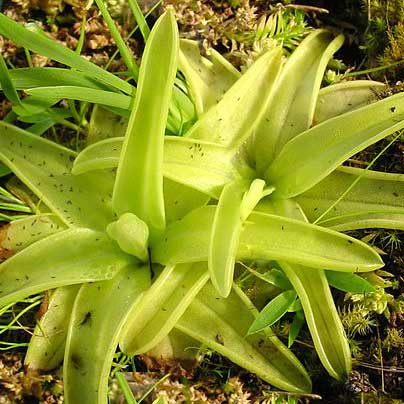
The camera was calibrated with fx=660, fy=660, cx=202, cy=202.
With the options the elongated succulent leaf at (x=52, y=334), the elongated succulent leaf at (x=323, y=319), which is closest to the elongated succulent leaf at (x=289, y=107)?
the elongated succulent leaf at (x=323, y=319)

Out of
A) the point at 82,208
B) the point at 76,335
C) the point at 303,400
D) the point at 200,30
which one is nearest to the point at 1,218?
the point at 82,208

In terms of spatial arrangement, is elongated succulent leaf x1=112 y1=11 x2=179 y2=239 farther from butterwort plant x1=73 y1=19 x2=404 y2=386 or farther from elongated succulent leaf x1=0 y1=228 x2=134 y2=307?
elongated succulent leaf x1=0 y1=228 x2=134 y2=307

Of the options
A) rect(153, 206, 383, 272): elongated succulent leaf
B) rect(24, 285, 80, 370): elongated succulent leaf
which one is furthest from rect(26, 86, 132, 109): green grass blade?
rect(24, 285, 80, 370): elongated succulent leaf

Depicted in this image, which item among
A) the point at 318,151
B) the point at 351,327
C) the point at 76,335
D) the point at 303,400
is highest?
the point at 318,151

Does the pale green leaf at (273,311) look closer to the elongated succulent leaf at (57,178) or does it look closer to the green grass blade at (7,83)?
the elongated succulent leaf at (57,178)

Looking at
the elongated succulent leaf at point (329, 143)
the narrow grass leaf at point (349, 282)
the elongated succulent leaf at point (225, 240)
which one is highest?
the elongated succulent leaf at point (329, 143)

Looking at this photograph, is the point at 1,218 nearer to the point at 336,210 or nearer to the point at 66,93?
the point at 66,93

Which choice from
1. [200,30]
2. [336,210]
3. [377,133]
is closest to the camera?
[377,133]

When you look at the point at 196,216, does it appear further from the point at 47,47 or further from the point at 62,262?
the point at 47,47
